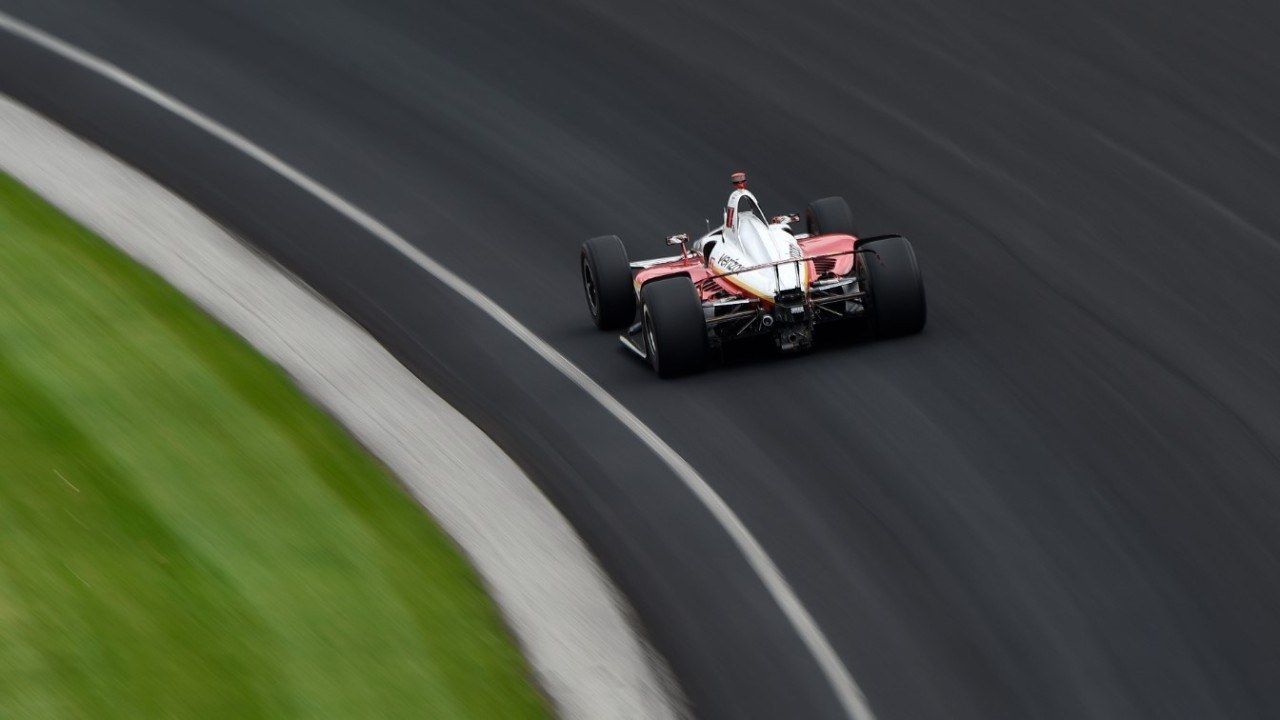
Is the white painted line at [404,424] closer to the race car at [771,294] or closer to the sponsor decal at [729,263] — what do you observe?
the race car at [771,294]

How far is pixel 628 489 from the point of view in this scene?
54.0ft

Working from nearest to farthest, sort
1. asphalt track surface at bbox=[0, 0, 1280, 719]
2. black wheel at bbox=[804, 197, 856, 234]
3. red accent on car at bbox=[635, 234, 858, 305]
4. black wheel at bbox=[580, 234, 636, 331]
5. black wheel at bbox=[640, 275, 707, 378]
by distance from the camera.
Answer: asphalt track surface at bbox=[0, 0, 1280, 719] → black wheel at bbox=[640, 275, 707, 378] → red accent on car at bbox=[635, 234, 858, 305] → black wheel at bbox=[580, 234, 636, 331] → black wheel at bbox=[804, 197, 856, 234]

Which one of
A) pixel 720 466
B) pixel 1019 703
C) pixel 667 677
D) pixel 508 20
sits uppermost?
pixel 508 20

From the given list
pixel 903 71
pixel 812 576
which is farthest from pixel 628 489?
pixel 903 71

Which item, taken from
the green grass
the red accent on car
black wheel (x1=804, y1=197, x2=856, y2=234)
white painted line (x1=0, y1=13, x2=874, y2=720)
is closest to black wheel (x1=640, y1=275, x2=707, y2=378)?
the red accent on car

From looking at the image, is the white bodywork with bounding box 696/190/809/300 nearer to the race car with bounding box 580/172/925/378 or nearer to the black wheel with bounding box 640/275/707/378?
the race car with bounding box 580/172/925/378

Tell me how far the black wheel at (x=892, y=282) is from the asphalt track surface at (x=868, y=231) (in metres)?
0.35

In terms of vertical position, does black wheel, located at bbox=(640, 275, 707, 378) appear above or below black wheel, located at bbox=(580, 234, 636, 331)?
below

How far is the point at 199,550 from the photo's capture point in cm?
1424

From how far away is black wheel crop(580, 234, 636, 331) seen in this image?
19375mm

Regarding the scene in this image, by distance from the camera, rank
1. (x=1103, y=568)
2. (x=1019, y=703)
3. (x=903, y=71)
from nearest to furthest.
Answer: (x=1019, y=703) < (x=1103, y=568) < (x=903, y=71)

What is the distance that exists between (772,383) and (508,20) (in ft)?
35.2

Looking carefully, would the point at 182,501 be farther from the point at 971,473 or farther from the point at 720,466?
the point at 971,473

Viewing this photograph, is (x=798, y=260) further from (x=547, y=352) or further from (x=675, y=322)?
(x=547, y=352)
